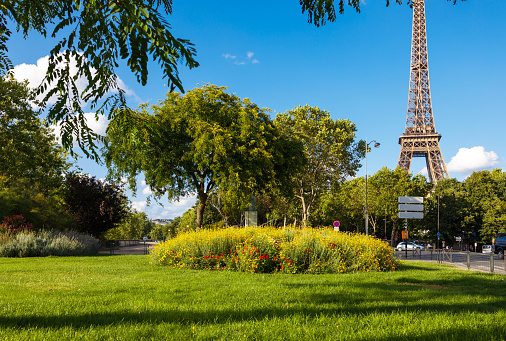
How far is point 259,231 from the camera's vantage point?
14.0 meters

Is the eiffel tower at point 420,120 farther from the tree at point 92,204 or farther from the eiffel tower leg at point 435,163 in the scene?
the tree at point 92,204

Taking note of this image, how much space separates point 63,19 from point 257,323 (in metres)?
4.29

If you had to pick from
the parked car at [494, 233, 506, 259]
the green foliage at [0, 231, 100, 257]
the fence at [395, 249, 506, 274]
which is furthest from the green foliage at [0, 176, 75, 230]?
the parked car at [494, 233, 506, 259]

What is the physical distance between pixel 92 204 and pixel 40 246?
9.22 meters

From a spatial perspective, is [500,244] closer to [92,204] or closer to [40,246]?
[92,204]

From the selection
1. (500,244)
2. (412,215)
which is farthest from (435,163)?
(412,215)

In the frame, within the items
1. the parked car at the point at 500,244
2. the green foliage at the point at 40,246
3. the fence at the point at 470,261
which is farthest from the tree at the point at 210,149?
the parked car at the point at 500,244

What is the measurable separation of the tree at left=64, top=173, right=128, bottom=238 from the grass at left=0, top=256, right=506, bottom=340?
19.9 metres

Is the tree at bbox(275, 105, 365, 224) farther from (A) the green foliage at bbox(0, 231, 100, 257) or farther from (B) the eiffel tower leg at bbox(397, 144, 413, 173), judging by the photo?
(B) the eiffel tower leg at bbox(397, 144, 413, 173)

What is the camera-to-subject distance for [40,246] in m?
18.8

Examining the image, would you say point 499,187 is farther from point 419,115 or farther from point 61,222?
point 61,222

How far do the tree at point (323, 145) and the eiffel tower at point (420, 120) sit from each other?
31571 mm

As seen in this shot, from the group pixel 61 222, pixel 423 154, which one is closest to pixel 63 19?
pixel 61 222

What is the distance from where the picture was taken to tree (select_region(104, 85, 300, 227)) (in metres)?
19.4
